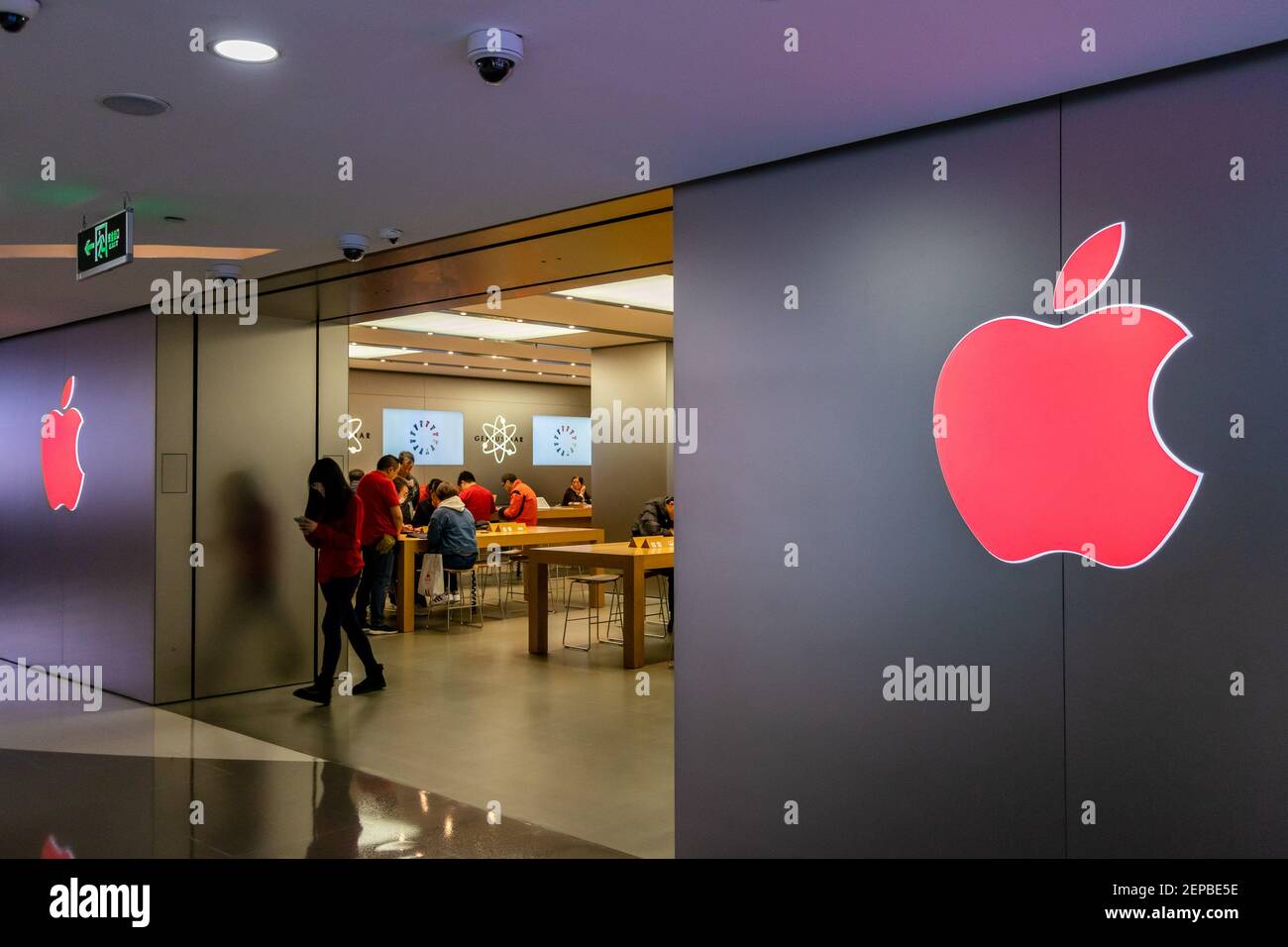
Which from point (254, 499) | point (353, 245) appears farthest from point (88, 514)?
point (353, 245)

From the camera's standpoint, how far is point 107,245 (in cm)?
430

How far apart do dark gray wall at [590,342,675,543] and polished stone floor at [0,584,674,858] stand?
432cm

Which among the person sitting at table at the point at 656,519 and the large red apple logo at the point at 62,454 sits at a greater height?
the large red apple logo at the point at 62,454

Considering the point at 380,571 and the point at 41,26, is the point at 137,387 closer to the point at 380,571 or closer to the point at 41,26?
the point at 380,571

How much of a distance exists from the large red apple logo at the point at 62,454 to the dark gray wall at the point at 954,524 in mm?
5599

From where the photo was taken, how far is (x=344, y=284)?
6332mm

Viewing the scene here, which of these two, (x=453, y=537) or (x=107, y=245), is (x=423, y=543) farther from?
(x=107, y=245)

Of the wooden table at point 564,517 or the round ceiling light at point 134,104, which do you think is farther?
the wooden table at point 564,517

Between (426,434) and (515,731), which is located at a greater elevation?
(426,434)

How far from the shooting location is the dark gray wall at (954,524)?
286 centimetres

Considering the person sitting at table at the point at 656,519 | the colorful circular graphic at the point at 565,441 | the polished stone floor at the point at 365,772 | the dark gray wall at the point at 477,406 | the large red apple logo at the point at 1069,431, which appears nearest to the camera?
the large red apple logo at the point at 1069,431

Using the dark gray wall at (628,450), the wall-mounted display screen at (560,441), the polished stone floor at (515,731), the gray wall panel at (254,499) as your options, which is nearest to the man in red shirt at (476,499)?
the dark gray wall at (628,450)

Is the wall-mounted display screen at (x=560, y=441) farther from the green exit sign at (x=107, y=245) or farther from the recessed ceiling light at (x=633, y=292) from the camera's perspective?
the green exit sign at (x=107, y=245)

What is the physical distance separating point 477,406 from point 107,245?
14801 millimetres
